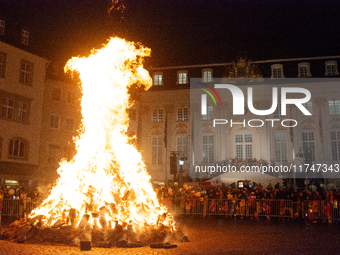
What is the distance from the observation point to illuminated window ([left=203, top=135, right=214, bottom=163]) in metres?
40.8

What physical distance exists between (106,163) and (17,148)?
65.4 ft

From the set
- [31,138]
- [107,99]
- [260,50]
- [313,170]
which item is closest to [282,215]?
[107,99]

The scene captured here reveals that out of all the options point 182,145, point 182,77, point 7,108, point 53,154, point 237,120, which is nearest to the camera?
point 7,108

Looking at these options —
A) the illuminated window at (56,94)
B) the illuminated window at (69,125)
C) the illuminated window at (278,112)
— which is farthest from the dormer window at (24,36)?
the illuminated window at (278,112)

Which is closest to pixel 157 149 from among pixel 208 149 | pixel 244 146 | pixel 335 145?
pixel 208 149

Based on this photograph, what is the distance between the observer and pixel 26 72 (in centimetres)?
3133

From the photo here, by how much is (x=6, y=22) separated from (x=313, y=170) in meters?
27.8

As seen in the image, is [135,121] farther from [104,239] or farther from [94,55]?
[104,239]

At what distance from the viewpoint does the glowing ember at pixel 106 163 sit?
11.6 meters

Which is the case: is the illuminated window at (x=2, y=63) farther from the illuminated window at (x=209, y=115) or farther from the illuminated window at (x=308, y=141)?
the illuminated window at (x=308, y=141)

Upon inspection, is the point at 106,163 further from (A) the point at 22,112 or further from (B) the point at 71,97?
(B) the point at 71,97

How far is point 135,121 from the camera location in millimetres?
42719

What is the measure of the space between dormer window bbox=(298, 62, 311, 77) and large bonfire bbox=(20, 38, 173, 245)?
1144 inches

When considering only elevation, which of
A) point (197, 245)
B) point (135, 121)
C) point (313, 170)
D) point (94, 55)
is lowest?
point (197, 245)
